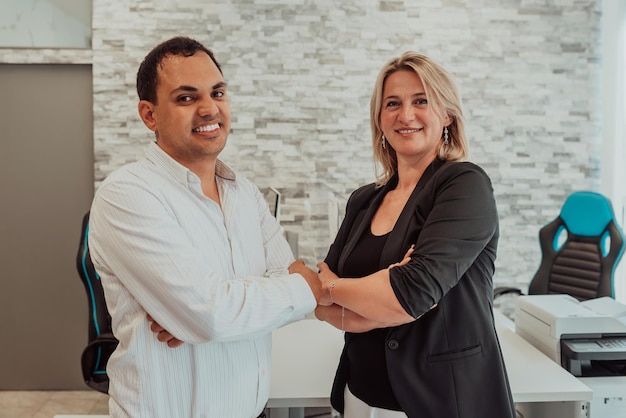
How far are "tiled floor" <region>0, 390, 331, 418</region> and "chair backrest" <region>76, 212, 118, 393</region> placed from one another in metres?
1.12

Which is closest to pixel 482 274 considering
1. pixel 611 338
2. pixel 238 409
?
pixel 238 409

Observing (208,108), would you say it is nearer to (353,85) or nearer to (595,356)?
(595,356)

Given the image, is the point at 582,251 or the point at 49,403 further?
the point at 49,403

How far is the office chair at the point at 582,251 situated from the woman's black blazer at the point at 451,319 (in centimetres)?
229

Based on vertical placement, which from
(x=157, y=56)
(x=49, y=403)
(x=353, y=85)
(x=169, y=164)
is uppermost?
(x=353, y=85)

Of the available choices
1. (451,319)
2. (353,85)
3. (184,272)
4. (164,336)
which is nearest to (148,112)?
(184,272)

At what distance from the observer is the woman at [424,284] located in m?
1.56

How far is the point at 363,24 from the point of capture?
13.6 ft

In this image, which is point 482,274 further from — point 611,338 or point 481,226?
point 611,338

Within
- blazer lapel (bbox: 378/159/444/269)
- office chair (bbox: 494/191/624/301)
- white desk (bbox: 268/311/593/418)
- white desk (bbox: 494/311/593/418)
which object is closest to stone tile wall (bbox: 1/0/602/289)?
office chair (bbox: 494/191/624/301)

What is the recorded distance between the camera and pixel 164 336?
136 cm

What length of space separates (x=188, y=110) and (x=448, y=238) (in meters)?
0.74

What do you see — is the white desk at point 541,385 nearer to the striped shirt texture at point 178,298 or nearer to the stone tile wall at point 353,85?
the striped shirt texture at point 178,298

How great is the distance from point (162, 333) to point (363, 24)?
129 inches
